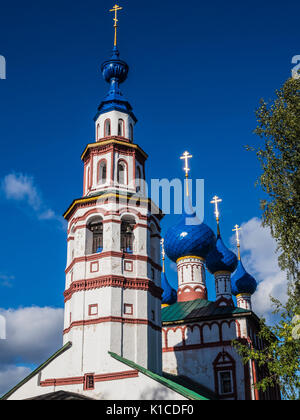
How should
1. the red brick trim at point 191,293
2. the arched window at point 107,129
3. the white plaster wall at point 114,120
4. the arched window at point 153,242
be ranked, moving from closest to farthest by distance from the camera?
the arched window at point 153,242
the white plaster wall at point 114,120
the arched window at point 107,129
the red brick trim at point 191,293

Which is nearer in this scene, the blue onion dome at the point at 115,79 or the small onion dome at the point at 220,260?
the blue onion dome at the point at 115,79

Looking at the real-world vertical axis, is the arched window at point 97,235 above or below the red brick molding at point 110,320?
above

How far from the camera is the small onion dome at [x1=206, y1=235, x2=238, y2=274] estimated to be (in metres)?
27.4

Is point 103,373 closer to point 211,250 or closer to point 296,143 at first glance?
point 296,143

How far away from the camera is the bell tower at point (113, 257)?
15.6m

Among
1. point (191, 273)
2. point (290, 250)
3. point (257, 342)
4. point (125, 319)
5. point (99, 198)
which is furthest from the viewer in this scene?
point (191, 273)

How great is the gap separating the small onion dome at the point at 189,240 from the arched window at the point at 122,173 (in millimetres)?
8684

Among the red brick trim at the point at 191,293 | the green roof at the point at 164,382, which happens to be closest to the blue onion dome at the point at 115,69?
the green roof at the point at 164,382

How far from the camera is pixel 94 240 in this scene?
17.7 m

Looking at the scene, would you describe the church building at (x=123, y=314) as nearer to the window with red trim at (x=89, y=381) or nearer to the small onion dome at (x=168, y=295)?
the window with red trim at (x=89, y=381)

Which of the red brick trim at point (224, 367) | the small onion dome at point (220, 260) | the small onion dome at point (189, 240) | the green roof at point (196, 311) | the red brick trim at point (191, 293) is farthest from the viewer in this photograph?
the small onion dome at point (220, 260)

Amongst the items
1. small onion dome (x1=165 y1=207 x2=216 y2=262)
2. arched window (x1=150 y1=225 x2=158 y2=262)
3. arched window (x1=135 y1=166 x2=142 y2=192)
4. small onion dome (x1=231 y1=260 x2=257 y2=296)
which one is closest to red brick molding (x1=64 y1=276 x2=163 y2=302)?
arched window (x1=150 y1=225 x2=158 y2=262)

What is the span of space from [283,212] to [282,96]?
3230 mm

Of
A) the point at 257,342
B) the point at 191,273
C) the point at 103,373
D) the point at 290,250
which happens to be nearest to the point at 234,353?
the point at 257,342
